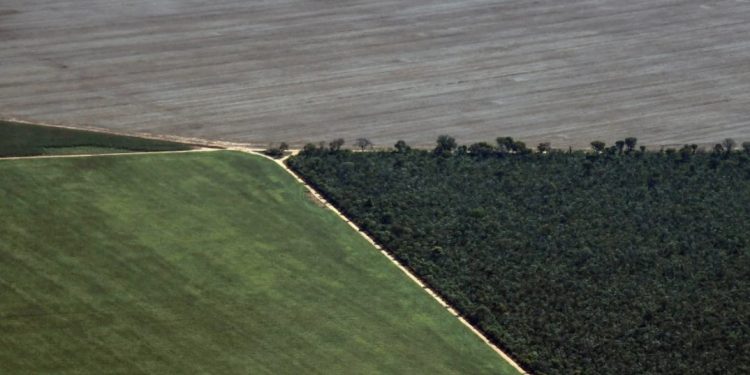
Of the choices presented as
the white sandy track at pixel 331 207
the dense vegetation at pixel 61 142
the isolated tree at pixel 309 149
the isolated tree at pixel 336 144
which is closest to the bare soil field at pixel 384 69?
the white sandy track at pixel 331 207

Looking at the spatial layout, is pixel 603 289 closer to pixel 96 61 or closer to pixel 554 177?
pixel 554 177

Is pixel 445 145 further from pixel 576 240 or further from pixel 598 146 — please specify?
pixel 576 240

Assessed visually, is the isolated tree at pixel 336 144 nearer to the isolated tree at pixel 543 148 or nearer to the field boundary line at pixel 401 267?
the field boundary line at pixel 401 267

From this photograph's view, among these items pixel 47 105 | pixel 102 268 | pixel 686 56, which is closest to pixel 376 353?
pixel 102 268

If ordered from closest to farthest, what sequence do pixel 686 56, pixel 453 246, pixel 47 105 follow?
pixel 453 246, pixel 47 105, pixel 686 56

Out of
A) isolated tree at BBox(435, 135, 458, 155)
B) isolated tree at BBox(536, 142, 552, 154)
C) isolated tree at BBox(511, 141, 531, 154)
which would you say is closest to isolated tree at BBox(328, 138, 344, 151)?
isolated tree at BBox(435, 135, 458, 155)

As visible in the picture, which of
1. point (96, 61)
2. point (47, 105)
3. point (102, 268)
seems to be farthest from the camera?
point (96, 61)
